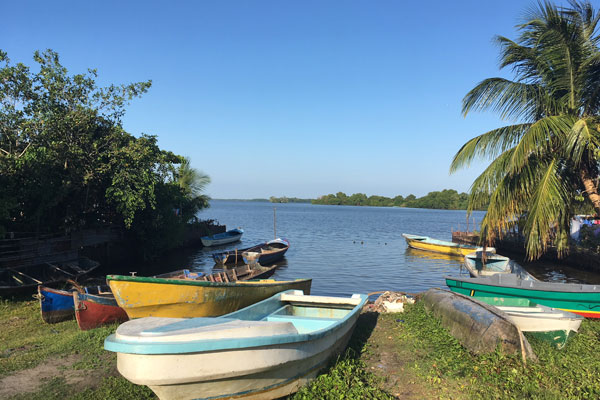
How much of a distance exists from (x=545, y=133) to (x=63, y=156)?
16.9 metres

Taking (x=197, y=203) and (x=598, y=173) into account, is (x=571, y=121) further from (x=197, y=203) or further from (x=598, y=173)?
(x=197, y=203)

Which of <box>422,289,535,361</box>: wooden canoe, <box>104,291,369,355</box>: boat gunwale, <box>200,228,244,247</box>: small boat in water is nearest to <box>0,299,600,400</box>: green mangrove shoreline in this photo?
<box>422,289,535,361</box>: wooden canoe

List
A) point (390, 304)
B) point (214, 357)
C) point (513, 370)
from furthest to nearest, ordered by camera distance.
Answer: point (390, 304) → point (513, 370) → point (214, 357)

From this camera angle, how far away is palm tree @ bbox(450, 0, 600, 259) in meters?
9.17

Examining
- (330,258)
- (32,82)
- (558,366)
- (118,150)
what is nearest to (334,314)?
(558,366)

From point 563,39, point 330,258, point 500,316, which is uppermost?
point 563,39

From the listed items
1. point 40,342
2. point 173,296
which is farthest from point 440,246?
point 40,342

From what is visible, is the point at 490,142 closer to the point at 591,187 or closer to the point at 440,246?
the point at 591,187

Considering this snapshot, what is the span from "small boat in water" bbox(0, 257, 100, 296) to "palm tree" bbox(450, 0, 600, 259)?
47.0 ft

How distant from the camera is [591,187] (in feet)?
32.0

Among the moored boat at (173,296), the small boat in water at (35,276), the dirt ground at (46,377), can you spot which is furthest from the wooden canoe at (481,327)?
the small boat in water at (35,276)

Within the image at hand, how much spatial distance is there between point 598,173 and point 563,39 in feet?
12.0

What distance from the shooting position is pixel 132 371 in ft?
15.4

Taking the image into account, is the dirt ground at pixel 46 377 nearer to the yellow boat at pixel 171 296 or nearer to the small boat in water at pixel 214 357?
the yellow boat at pixel 171 296
